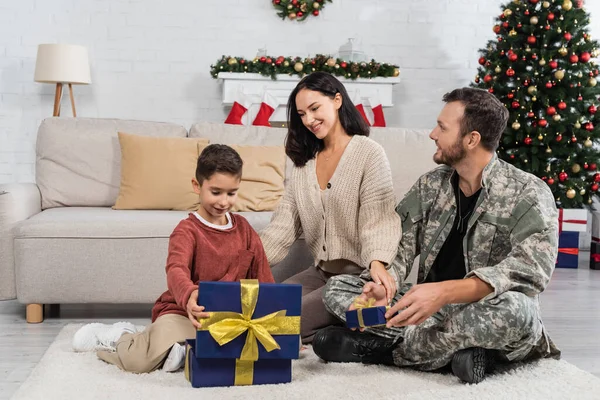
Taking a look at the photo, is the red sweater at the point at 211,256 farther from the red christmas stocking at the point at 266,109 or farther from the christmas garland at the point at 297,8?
the christmas garland at the point at 297,8

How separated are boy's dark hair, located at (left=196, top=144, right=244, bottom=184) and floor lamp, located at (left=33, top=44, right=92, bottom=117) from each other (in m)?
3.18

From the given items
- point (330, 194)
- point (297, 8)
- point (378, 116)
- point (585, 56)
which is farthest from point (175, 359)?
point (297, 8)

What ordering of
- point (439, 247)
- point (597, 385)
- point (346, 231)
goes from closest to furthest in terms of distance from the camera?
point (597, 385) → point (439, 247) → point (346, 231)

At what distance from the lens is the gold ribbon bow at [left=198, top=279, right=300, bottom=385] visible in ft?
6.31

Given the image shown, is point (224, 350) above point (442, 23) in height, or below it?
below

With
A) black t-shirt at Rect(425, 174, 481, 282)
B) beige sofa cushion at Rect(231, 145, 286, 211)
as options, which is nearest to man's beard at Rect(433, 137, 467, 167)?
black t-shirt at Rect(425, 174, 481, 282)

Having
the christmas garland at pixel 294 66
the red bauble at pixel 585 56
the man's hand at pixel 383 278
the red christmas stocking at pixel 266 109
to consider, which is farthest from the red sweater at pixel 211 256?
the red bauble at pixel 585 56

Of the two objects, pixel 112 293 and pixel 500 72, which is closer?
pixel 112 293

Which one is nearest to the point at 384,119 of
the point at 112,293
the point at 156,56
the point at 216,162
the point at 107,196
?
the point at 156,56

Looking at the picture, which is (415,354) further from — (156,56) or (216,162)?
(156,56)

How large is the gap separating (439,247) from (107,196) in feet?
6.10

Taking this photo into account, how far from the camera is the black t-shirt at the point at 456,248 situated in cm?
228

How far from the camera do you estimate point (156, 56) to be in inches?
223

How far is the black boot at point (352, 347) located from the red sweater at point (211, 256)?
0.83 feet
